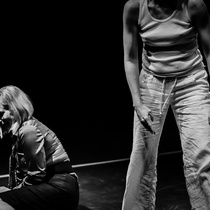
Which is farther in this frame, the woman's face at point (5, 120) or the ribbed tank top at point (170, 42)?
the woman's face at point (5, 120)

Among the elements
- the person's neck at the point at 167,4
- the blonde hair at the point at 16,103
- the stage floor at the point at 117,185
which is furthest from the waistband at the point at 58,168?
the person's neck at the point at 167,4

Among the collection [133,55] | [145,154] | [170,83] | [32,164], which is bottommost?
[32,164]

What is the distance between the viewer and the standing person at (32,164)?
241 cm

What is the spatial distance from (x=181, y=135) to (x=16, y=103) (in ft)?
2.98

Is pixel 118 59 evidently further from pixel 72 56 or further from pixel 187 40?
pixel 187 40

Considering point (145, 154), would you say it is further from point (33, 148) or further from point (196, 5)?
point (196, 5)

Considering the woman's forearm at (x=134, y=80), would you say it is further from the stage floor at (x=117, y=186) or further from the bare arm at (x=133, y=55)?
the stage floor at (x=117, y=186)

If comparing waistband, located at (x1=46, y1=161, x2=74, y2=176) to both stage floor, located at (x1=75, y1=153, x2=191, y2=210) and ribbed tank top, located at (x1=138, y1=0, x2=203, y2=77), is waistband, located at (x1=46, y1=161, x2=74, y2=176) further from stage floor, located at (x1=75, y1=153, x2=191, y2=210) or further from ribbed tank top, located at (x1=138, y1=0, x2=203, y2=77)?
ribbed tank top, located at (x1=138, y1=0, x2=203, y2=77)

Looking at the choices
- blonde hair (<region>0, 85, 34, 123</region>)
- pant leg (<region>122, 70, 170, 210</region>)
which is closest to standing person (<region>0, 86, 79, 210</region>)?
blonde hair (<region>0, 85, 34, 123</region>)

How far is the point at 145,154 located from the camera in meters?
2.18

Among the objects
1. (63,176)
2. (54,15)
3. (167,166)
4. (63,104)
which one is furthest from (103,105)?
(63,176)

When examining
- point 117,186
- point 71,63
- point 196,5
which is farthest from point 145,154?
point 71,63

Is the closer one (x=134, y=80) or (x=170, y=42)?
(x=170, y=42)

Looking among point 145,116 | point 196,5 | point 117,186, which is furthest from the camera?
point 117,186
